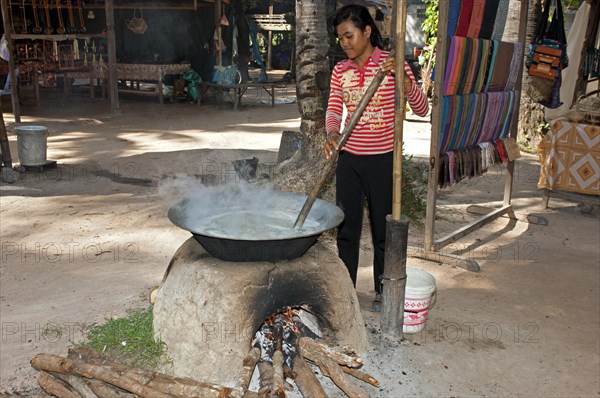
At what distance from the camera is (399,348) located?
3721mm

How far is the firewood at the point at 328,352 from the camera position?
314cm

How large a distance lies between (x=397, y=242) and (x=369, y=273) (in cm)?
170

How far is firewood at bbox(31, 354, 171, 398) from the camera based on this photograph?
2.86 meters

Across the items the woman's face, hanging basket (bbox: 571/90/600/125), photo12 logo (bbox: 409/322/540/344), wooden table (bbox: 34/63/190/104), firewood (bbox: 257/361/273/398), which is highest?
the woman's face

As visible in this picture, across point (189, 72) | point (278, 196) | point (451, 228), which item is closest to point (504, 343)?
point (278, 196)

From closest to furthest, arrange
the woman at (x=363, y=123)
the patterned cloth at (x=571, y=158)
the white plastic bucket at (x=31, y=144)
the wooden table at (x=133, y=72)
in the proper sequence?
the woman at (x=363, y=123) < the patterned cloth at (x=571, y=158) < the white plastic bucket at (x=31, y=144) < the wooden table at (x=133, y=72)

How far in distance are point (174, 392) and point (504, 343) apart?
7.45 feet

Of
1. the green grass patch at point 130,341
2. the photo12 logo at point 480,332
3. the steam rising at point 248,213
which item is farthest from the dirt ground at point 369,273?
the steam rising at point 248,213

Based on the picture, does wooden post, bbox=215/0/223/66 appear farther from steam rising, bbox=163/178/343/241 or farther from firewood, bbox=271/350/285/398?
firewood, bbox=271/350/285/398

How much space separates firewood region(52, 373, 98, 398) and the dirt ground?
33 centimetres

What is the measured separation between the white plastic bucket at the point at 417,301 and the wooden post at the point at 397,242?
0.16 metres

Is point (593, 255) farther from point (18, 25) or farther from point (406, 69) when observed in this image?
point (18, 25)

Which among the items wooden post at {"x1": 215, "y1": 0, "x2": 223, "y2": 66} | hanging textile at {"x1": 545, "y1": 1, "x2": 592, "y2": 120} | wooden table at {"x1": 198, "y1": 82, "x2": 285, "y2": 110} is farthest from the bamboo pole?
wooden post at {"x1": 215, "y1": 0, "x2": 223, "y2": 66}

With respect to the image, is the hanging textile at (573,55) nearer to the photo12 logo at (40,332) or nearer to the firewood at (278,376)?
the firewood at (278,376)
